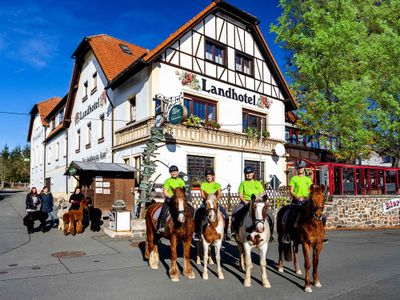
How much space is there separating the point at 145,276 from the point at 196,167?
11598 mm

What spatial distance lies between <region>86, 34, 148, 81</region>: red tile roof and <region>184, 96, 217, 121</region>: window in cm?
427

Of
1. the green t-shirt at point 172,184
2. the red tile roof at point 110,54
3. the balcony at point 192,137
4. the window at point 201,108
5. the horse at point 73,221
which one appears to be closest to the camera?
the green t-shirt at point 172,184

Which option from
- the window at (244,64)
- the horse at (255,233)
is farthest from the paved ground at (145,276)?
the window at (244,64)

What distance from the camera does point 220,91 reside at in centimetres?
2148

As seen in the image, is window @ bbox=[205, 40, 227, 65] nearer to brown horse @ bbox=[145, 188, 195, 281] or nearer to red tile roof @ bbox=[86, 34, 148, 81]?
red tile roof @ bbox=[86, 34, 148, 81]

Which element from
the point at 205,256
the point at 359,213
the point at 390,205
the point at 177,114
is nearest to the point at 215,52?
the point at 177,114

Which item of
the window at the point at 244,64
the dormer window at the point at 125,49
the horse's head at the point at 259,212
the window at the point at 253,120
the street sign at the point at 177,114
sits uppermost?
the dormer window at the point at 125,49

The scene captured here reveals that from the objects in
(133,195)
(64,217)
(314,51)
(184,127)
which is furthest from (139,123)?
(314,51)

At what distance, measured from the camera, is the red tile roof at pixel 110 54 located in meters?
22.7

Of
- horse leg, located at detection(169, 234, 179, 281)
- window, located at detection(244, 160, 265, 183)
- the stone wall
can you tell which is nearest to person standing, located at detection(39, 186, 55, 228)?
horse leg, located at detection(169, 234, 179, 281)

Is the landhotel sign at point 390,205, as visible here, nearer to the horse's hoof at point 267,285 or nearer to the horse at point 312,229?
the horse at point 312,229

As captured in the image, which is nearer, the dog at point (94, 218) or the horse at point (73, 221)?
the horse at point (73, 221)

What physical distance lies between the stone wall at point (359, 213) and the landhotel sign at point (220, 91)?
7701 millimetres

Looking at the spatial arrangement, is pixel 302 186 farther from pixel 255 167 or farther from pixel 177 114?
pixel 255 167
